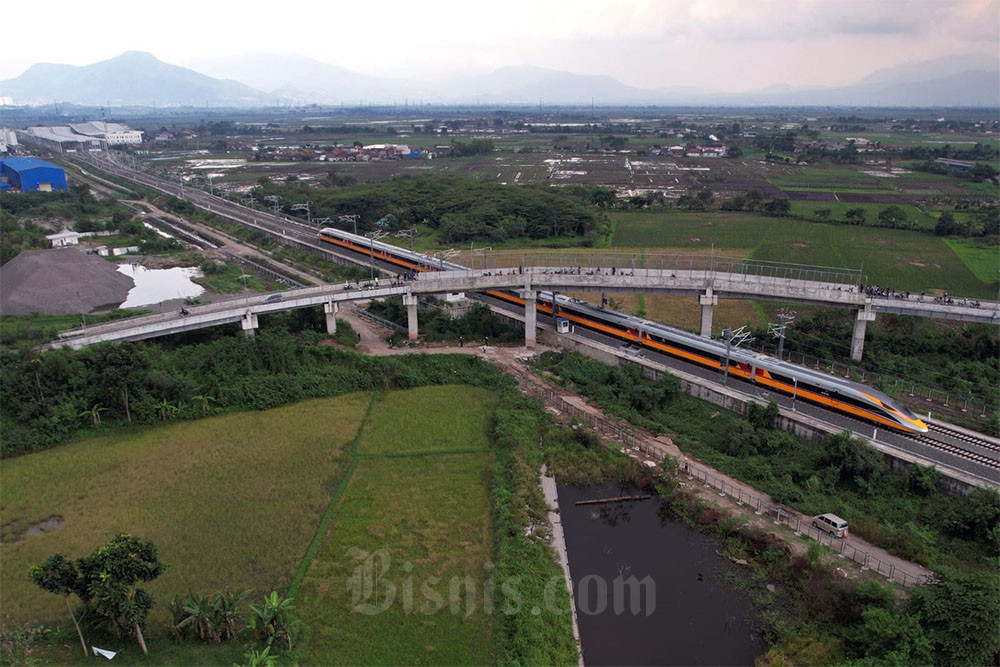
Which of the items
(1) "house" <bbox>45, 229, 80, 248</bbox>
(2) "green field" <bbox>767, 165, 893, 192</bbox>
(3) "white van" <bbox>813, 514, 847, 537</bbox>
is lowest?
(3) "white van" <bbox>813, 514, 847, 537</bbox>

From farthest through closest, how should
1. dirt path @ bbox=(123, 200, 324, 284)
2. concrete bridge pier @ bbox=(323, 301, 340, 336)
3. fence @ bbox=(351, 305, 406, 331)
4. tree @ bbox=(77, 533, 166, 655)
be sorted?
dirt path @ bbox=(123, 200, 324, 284)
fence @ bbox=(351, 305, 406, 331)
concrete bridge pier @ bbox=(323, 301, 340, 336)
tree @ bbox=(77, 533, 166, 655)

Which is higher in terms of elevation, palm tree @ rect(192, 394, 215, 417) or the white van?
palm tree @ rect(192, 394, 215, 417)

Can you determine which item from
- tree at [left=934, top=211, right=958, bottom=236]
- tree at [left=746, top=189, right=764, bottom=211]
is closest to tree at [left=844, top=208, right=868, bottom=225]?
tree at [left=934, top=211, right=958, bottom=236]

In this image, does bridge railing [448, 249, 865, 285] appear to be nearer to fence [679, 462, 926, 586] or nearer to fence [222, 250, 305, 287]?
fence [222, 250, 305, 287]

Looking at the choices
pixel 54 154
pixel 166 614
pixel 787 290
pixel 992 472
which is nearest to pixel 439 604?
pixel 166 614

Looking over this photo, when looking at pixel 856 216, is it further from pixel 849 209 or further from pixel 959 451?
pixel 959 451

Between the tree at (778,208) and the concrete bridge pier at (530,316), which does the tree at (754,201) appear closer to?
the tree at (778,208)
